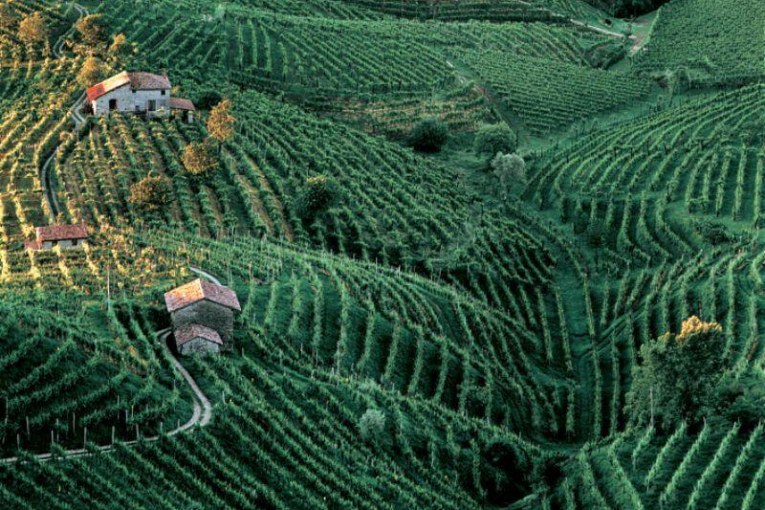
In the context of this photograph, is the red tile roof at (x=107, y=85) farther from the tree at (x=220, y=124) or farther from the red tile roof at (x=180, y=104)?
the tree at (x=220, y=124)

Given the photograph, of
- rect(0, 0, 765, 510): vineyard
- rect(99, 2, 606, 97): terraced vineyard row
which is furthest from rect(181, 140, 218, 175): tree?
rect(99, 2, 606, 97): terraced vineyard row

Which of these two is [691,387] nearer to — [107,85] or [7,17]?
[107,85]

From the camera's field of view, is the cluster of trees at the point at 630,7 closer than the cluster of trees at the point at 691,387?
No

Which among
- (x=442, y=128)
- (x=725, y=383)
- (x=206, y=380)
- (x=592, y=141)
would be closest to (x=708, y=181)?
(x=592, y=141)

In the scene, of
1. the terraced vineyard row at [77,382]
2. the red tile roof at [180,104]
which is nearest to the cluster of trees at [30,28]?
the red tile roof at [180,104]

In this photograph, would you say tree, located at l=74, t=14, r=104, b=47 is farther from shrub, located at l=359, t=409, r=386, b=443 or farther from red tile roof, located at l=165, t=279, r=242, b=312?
shrub, located at l=359, t=409, r=386, b=443

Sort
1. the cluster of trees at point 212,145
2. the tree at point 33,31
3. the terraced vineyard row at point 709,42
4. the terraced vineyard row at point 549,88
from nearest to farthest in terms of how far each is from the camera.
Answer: the cluster of trees at point 212,145
the tree at point 33,31
the terraced vineyard row at point 549,88
the terraced vineyard row at point 709,42

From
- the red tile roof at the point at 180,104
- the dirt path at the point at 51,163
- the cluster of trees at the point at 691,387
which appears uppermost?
the cluster of trees at the point at 691,387
